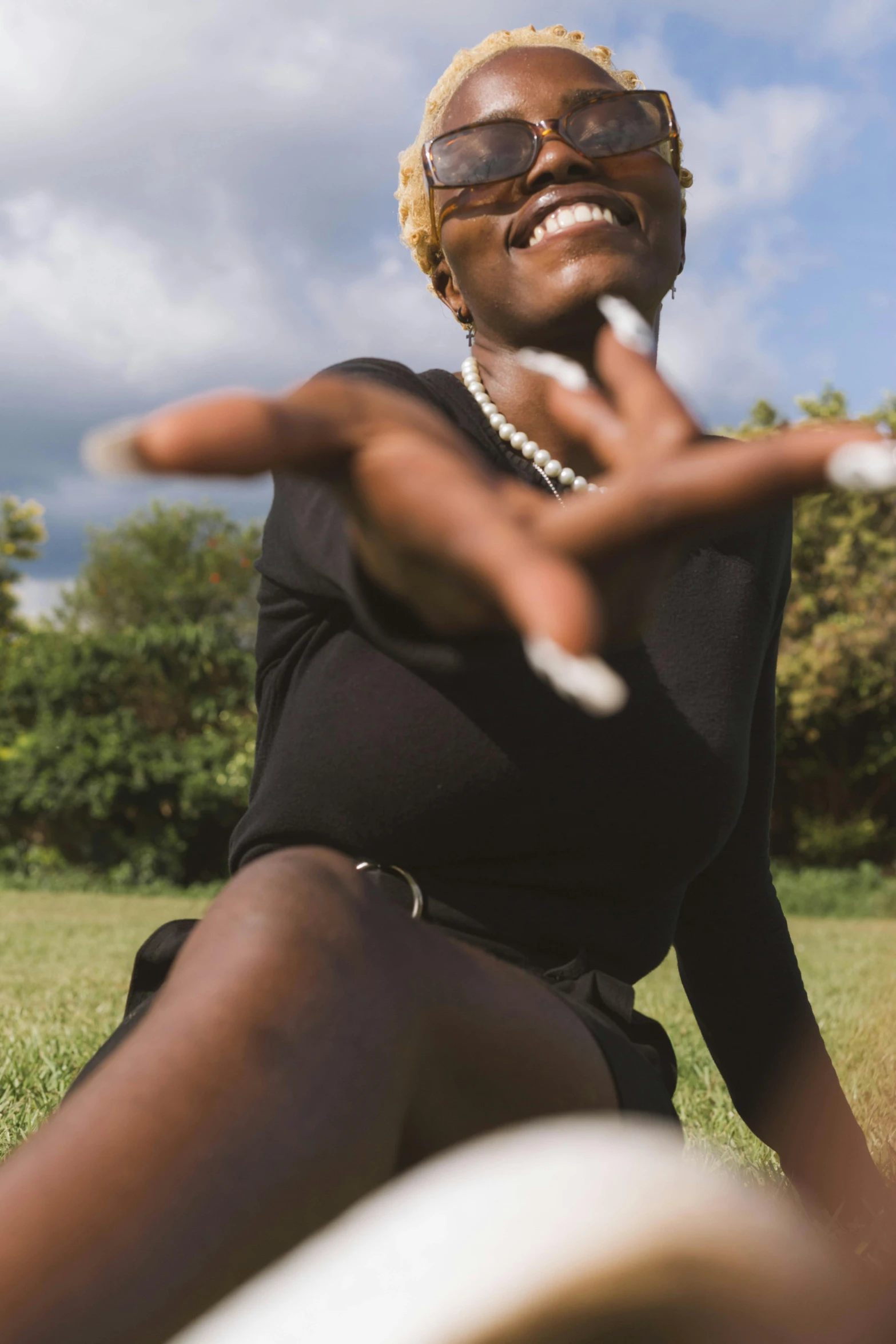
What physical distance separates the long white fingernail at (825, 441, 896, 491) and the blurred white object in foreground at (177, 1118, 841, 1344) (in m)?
0.53

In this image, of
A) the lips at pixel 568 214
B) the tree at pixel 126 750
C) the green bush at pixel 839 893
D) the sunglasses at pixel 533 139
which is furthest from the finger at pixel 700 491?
the tree at pixel 126 750

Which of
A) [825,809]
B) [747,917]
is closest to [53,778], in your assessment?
[825,809]

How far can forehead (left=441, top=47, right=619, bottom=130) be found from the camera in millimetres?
1629

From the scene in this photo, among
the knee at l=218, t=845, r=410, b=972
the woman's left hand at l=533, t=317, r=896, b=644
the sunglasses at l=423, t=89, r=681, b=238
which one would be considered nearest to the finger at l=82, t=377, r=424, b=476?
the woman's left hand at l=533, t=317, r=896, b=644

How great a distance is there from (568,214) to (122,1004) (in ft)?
14.2

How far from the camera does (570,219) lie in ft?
5.15

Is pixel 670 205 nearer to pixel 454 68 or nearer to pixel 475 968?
pixel 454 68

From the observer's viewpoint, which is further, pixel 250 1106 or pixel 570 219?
pixel 570 219

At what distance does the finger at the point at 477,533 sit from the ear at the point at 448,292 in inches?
49.8

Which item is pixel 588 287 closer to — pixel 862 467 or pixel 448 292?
pixel 448 292

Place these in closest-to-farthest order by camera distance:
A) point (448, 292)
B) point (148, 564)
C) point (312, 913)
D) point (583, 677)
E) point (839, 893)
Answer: point (583, 677), point (312, 913), point (448, 292), point (839, 893), point (148, 564)

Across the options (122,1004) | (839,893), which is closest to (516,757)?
(122,1004)

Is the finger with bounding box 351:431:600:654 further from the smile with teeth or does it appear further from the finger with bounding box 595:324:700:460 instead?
the smile with teeth

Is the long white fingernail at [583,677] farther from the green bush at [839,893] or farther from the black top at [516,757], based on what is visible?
the green bush at [839,893]
